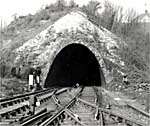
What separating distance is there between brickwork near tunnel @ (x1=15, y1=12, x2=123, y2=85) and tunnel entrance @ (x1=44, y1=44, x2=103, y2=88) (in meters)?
0.78

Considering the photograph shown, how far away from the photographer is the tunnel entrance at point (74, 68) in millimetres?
27595

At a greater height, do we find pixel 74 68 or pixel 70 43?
pixel 70 43

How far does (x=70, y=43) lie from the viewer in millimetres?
26859

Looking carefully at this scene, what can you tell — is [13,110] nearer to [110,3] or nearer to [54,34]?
[54,34]

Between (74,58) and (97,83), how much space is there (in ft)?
13.9

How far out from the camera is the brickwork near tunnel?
2572 centimetres

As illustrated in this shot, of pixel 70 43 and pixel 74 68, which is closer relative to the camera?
pixel 70 43

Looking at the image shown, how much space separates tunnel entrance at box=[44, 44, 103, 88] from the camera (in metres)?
27.6

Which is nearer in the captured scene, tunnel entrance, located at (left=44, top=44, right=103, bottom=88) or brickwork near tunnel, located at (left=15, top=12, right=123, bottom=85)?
brickwork near tunnel, located at (left=15, top=12, right=123, bottom=85)

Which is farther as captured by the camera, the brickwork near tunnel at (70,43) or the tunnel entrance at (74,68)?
Result: the tunnel entrance at (74,68)

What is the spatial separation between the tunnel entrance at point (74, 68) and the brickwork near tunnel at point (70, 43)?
0.78m

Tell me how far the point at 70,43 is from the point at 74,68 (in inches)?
326

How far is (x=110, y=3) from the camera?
2258 inches

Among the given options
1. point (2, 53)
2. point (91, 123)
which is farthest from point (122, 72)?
point (91, 123)
